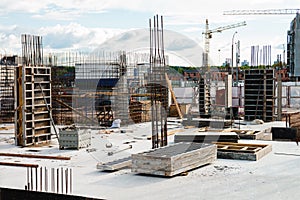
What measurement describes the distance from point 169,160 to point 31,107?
5.92 m

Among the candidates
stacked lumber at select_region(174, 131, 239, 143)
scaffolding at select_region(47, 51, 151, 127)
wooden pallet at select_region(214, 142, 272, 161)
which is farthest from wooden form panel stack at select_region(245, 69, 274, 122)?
wooden pallet at select_region(214, 142, 272, 161)

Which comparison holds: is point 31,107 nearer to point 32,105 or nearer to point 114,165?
point 32,105

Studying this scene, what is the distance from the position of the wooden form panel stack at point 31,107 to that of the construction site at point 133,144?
30 millimetres

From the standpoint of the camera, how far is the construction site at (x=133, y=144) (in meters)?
7.41

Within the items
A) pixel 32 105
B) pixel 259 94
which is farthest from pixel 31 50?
pixel 259 94

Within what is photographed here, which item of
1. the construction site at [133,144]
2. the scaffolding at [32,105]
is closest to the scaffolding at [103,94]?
the construction site at [133,144]

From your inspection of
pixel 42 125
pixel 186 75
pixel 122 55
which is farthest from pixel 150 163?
pixel 186 75

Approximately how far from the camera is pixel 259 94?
20.2 meters

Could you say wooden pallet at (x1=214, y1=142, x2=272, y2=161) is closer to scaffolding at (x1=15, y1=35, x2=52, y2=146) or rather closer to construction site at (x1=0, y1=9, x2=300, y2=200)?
construction site at (x1=0, y1=9, x2=300, y2=200)

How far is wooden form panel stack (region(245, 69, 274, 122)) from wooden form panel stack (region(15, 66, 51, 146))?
35.8 feet

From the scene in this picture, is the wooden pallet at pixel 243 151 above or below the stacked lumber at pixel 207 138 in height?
below

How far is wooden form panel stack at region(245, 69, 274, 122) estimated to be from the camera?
19922 millimetres

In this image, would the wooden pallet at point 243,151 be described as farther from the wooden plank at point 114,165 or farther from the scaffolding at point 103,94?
the scaffolding at point 103,94

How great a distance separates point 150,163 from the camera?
8.38m
